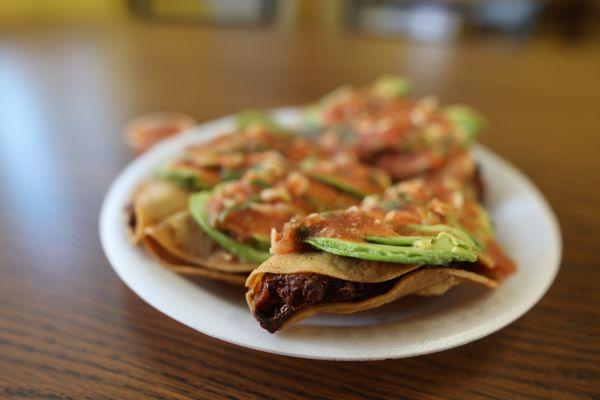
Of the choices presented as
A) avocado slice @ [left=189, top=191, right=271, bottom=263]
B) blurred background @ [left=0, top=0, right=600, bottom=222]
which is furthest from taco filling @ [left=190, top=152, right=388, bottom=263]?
blurred background @ [left=0, top=0, right=600, bottom=222]

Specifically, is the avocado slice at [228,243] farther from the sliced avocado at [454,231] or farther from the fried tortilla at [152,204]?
the sliced avocado at [454,231]

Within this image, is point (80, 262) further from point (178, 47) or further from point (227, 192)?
point (178, 47)

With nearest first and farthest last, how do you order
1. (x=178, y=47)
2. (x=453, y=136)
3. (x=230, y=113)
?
(x=453, y=136) → (x=230, y=113) → (x=178, y=47)

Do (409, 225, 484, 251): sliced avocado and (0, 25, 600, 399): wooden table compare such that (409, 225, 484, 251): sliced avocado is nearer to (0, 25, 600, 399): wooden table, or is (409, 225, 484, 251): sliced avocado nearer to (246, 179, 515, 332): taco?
(246, 179, 515, 332): taco

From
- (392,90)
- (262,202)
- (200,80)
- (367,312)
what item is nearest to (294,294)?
(367,312)

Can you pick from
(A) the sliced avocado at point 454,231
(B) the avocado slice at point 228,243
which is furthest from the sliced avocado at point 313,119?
(A) the sliced avocado at point 454,231

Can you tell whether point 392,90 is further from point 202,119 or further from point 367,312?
point 367,312

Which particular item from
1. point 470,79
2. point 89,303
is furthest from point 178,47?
point 89,303
